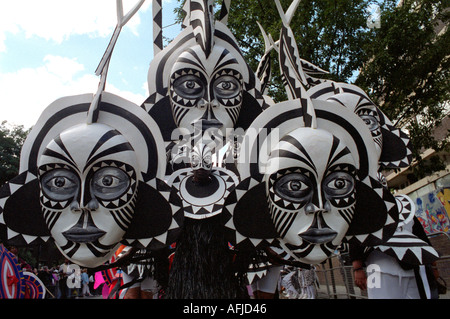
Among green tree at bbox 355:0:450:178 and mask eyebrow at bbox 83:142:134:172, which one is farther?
green tree at bbox 355:0:450:178

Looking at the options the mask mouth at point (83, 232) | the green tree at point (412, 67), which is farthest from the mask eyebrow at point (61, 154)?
the green tree at point (412, 67)

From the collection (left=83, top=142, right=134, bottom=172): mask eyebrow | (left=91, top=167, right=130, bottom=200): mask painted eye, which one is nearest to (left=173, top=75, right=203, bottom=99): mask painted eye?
(left=83, top=142, right=134, bottom=172): mask eyebrow

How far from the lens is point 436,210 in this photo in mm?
8977

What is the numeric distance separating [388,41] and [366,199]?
622 centimetres

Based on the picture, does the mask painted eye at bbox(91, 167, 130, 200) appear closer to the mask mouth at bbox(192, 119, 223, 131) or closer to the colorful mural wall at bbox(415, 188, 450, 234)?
the mask mouth at bbox(192, 119, 223, 131)

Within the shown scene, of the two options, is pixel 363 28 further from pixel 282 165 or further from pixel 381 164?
pixel 282 165

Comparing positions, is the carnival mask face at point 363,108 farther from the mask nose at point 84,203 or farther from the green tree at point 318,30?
the green tree at point 318,30

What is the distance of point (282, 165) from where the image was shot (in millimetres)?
1615

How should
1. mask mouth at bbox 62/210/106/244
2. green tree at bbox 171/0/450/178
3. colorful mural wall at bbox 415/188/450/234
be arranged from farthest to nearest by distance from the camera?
colorful mural wall at bbox 415/188/450/234
green tree at bbox 171/0/450/178
mask mouth at bbox 62/210/106/244

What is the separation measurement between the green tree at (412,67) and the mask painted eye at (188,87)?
18.9 ft

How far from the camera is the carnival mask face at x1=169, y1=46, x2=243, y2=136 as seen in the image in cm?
216

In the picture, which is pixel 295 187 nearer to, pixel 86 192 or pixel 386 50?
pixel 86 192

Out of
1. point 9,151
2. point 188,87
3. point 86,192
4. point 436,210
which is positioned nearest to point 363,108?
point 188,87

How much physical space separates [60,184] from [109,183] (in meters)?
0.20
